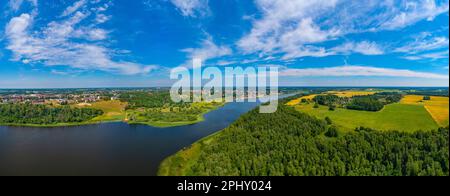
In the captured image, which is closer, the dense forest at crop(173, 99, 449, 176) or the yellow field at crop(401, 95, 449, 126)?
the yellow field at crop(401, 95, 449, 126)

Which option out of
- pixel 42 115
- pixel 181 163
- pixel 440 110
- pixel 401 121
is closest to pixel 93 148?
pixel 181 163

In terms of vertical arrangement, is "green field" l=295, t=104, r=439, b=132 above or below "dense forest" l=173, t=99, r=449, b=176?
above

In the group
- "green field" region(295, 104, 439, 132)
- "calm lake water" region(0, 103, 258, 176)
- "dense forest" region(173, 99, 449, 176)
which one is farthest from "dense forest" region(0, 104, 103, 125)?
"green field" region(295, 104, 439, 132)

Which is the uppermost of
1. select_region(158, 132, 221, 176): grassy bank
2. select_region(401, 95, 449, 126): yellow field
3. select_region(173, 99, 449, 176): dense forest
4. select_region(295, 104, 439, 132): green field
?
select_region(401, 95, 449, 126): yellow field

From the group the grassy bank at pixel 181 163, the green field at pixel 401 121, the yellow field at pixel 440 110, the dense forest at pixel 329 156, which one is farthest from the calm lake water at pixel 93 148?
the yellow field at pixel 440 110

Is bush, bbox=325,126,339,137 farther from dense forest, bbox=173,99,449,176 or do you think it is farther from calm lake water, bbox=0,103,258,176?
calm lake water, bbox=0,103,258,176
